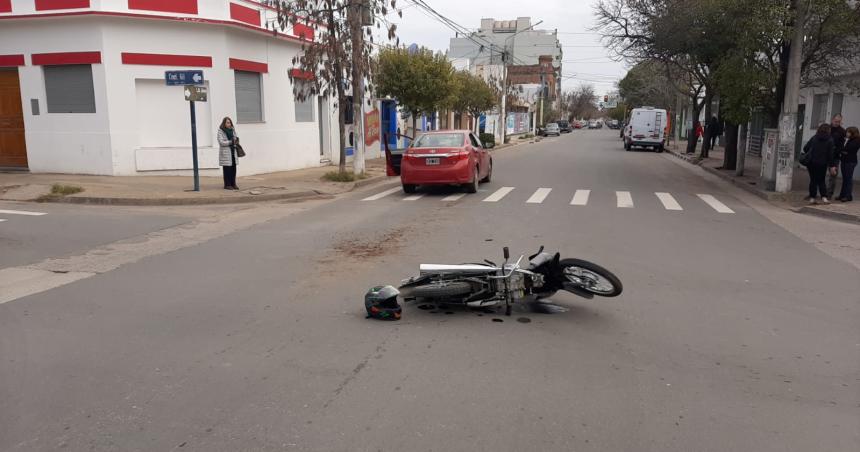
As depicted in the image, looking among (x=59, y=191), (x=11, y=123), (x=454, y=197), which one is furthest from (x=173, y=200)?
(x=11, y=123)

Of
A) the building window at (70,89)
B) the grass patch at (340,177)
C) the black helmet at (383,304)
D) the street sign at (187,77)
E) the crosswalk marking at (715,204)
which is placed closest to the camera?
the black helmet at (383,304)

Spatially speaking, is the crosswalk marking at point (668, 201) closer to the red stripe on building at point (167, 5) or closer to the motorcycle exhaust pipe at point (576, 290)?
the motorcycle exhaust pipe at point (576, 290)

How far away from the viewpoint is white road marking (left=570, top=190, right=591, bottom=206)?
1321 centimetres

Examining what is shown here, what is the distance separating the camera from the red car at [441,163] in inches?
575

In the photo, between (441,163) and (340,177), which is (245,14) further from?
(441,163)

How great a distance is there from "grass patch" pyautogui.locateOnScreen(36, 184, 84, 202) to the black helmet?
1095 centimetres

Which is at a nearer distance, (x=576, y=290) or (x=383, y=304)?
(x=383, y=304)

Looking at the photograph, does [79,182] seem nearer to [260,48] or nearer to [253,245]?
[260,48]

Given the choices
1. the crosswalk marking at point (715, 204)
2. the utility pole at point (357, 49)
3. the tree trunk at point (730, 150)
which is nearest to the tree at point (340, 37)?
the utility pole at point (357, 49)

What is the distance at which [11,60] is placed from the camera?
56.2 feet

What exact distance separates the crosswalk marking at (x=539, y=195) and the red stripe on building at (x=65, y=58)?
11.6m

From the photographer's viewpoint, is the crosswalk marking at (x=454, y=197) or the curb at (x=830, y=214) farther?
the crosswalk marking at (x=454, y=197)

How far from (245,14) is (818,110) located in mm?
19626

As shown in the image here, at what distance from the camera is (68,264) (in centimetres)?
789
